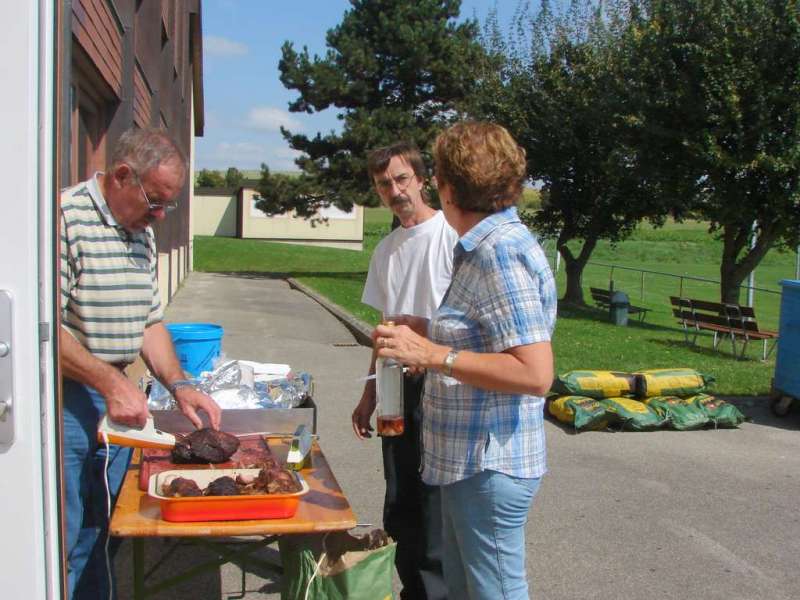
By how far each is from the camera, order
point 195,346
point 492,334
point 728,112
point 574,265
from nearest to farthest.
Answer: point 492,334, point 195,346, point 728,112, point 574,265

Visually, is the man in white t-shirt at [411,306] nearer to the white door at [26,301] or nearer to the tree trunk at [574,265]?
the white door at [26,301]

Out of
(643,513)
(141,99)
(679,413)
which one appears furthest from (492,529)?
(141,99)

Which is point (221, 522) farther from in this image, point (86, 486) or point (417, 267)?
point (417, 267)

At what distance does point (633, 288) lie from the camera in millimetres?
35844

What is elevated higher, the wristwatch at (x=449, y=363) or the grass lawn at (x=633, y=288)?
the wristwatch at (x=449, y=363)

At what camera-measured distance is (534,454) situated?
2516 millimetres

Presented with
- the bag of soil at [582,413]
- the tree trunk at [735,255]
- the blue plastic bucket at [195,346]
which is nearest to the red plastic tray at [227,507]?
the blue plastic bucket at [195,346]

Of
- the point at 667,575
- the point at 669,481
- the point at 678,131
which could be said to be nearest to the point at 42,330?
the point at 667,575

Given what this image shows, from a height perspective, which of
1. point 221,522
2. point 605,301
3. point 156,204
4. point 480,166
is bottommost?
point 605,301

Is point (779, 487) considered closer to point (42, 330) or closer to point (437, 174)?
point (437, 174)

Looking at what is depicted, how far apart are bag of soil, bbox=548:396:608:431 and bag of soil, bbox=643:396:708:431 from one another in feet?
1.80

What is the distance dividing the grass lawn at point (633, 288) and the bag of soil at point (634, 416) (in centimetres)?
222

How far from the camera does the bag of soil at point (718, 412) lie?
318 inches

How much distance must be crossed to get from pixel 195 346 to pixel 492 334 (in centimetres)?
262
